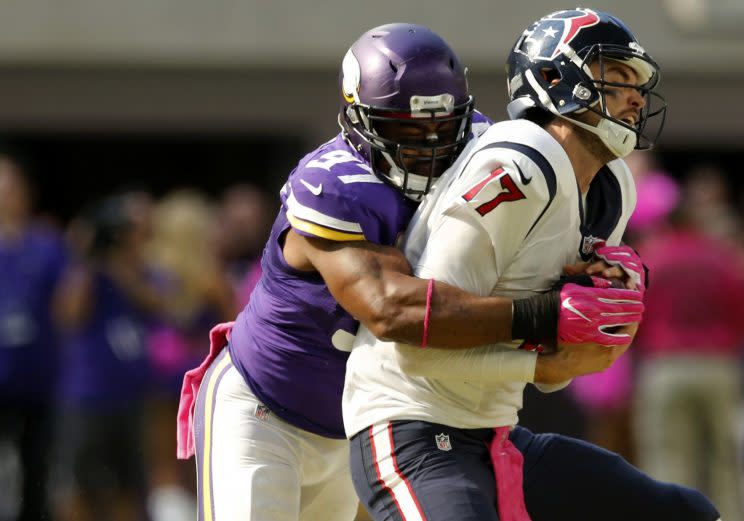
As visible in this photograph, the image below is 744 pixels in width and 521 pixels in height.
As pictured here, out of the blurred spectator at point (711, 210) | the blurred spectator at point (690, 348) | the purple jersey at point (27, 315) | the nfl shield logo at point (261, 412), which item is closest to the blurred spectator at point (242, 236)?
the purple jersey at point (27, 315)

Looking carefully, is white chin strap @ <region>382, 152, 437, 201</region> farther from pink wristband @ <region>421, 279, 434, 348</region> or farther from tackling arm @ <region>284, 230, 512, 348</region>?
pink wristband @ <region>421, 279, 434, 348</region>

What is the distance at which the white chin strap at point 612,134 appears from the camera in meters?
3.78

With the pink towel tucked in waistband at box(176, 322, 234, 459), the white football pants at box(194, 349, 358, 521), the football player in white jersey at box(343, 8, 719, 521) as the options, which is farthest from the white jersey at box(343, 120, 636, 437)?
the pink towel tucked in waistband at box(176, 322, 234, 459)

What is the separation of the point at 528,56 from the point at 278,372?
1.16m

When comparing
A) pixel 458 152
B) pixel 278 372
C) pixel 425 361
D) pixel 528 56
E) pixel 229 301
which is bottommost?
pixel 229 301

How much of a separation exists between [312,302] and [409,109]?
0.61m

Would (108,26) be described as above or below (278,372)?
below

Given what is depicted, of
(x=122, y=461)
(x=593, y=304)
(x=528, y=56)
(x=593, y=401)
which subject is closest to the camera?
(x=593, y=304)

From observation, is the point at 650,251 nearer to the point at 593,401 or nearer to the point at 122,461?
the point at 593,401

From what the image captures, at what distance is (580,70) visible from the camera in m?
3.79

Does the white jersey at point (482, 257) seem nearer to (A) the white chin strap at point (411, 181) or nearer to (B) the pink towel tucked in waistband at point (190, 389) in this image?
(A) the white chin strap at point (411, 181)

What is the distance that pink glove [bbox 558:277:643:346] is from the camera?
11.5 feet

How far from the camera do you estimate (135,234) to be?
7.53 meters

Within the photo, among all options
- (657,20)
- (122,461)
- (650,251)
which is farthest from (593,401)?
(657,20)
